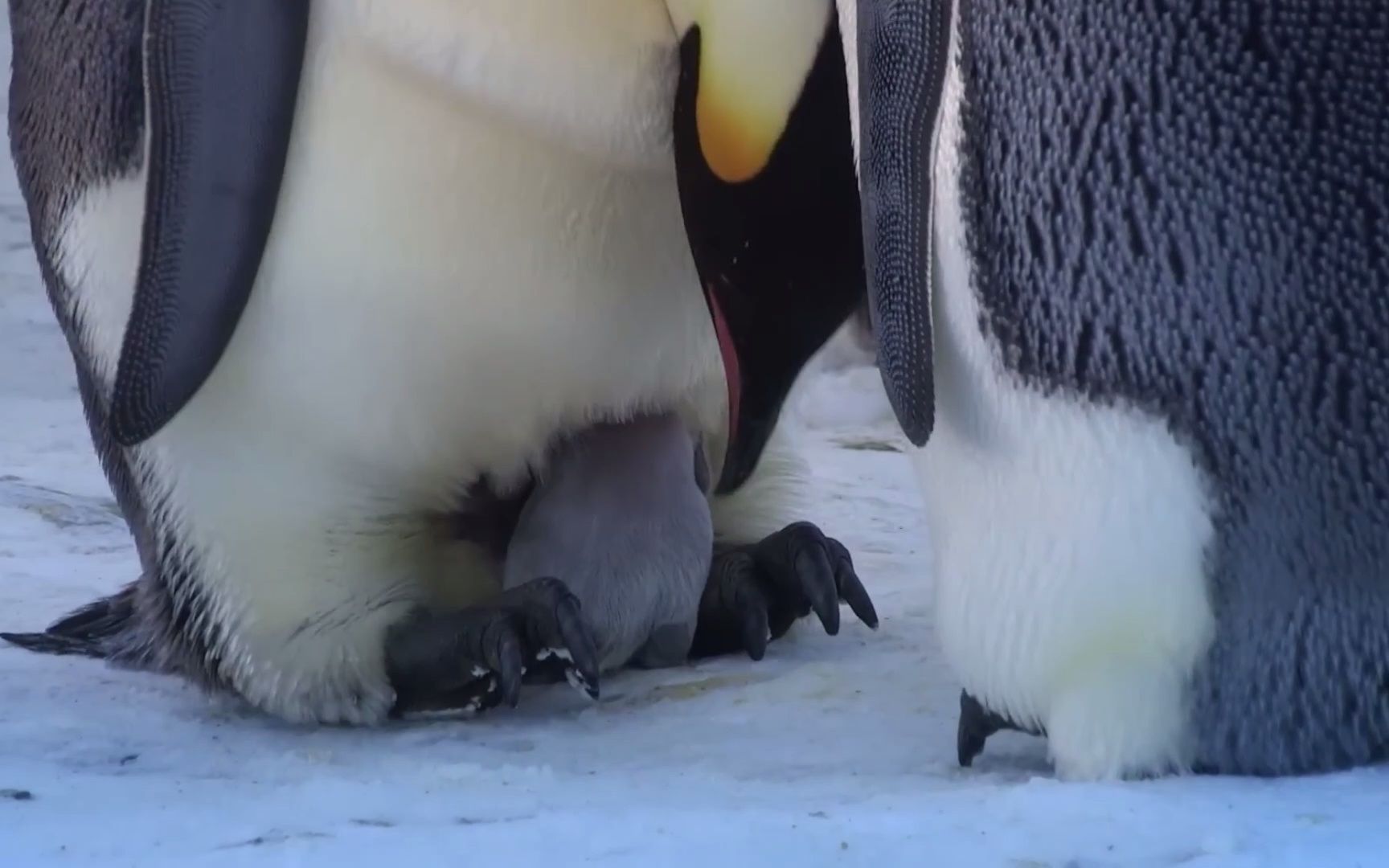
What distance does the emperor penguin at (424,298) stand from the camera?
100 cm

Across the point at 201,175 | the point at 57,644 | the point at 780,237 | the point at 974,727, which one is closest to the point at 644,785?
the point at 974,727

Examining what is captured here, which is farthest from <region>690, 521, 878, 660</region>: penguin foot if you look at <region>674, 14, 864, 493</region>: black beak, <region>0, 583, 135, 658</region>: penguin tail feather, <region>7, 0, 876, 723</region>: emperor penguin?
<region>0, 583, 135, 658</region>: penguin tail feather

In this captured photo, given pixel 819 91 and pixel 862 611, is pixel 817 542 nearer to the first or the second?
pixel 862 611

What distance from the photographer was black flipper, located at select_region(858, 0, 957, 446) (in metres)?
0.81

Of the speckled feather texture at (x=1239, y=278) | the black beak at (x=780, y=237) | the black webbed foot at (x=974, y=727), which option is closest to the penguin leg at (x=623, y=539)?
the black beak at (x=780, y=237)

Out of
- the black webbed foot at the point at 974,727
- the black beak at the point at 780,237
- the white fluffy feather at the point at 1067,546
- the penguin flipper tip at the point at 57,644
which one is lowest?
the penguin flipper tip at the point at 57,644

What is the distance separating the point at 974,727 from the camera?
0.90 m

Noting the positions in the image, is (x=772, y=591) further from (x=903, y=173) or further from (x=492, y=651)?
(x=903, y=173)

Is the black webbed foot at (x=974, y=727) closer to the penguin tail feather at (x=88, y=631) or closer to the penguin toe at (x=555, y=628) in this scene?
the penguin toe at (x=555, y=628)

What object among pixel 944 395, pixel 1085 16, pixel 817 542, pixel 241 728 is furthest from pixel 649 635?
pixel 1085 16

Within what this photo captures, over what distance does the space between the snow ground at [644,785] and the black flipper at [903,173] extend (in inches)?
7.3

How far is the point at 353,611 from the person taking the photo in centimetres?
118

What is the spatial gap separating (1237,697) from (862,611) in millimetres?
494

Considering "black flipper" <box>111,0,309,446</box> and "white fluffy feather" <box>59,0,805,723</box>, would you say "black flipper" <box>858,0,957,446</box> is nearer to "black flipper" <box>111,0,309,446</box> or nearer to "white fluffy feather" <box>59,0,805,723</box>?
"white fluffy feather" <box>59,0,805,723</box>
